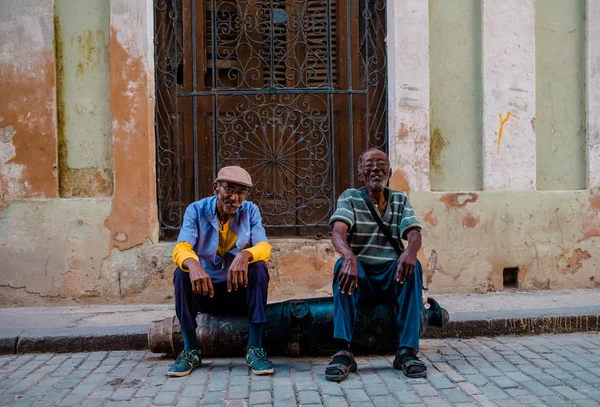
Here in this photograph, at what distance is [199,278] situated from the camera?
14.1 feet

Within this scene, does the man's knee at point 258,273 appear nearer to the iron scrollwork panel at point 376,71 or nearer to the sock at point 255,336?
the sock at point 255,336

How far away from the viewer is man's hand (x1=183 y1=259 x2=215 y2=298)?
4.32 m

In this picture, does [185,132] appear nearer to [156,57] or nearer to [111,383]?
[156,57]

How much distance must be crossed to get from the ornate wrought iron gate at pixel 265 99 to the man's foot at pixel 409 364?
2.56 metres

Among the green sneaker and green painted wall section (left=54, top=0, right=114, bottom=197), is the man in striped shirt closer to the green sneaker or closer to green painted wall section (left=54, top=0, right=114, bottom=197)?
the green sneaker

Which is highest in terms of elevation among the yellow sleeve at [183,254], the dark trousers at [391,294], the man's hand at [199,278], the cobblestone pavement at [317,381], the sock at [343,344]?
the yellow sleeve at [183,254]

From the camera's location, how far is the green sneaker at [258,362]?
4367 millimetres

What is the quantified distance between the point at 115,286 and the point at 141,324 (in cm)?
114

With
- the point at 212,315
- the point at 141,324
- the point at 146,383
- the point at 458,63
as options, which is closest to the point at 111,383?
the point at 146,383

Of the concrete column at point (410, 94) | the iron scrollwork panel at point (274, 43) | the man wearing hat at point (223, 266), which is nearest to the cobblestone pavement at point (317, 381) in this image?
the man wearing hat at point (223, 266)

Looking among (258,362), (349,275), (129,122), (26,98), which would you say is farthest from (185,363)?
(26,98)

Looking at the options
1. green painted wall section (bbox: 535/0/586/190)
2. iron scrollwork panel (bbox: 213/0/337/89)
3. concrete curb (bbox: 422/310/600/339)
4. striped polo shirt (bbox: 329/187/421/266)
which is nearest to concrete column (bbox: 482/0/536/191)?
green painted wall section (bbox: 535/0/586/190)

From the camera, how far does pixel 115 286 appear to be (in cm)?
656

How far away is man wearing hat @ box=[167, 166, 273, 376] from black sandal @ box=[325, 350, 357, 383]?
1.31ft
